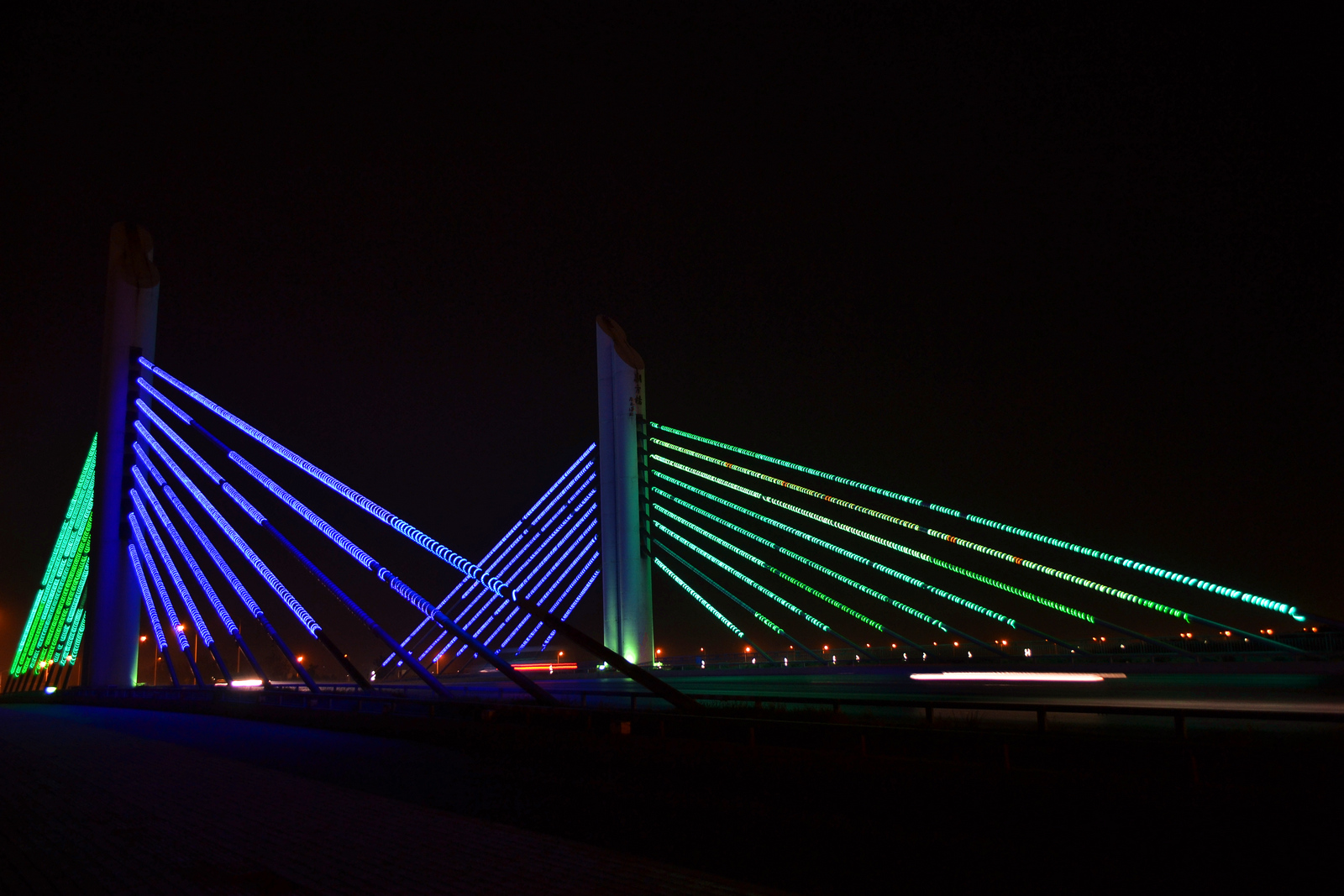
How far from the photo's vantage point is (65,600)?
31.8 m

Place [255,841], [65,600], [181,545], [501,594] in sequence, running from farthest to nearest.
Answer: [65,600] → [181,545] → [501,594] → [255,841]

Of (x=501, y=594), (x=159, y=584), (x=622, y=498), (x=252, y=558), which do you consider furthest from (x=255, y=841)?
(x=622, y=498)

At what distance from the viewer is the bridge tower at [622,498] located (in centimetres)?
2623

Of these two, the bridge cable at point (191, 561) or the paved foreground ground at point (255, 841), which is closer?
the paved foreground ground at point (255, 841)

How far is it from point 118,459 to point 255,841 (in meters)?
20.3

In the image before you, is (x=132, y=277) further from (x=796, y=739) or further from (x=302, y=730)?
(x=796, y=739)

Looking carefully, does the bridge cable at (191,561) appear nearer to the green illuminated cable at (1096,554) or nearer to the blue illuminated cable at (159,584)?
the blue illuminated cable at (159,584)

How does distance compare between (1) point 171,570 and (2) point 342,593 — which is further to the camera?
(1) point 171,570

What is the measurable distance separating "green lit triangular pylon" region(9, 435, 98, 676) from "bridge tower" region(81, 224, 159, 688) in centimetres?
826

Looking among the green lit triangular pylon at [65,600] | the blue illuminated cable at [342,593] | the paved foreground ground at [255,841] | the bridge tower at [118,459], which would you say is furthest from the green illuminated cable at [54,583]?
the paved foreground ground at [255,841]

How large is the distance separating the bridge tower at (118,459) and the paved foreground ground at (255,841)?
13.2 meters

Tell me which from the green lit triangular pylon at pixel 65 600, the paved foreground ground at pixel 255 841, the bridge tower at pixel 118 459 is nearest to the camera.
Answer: the paved foreground ground at pixel 255 841

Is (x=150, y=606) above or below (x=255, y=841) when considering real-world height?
above

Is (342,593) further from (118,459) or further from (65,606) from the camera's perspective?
(65,606)
